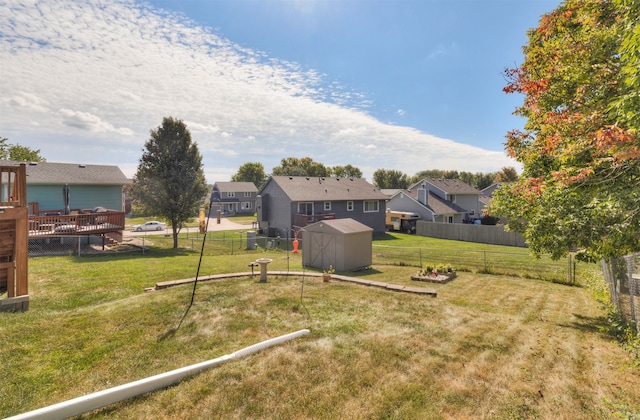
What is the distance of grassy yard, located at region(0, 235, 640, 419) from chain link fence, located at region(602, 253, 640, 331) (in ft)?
2.36

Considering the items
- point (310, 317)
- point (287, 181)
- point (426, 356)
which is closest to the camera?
point (426, 356)

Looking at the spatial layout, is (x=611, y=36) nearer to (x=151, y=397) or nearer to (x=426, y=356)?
(x=426, y=356)

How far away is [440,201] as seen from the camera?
41969 mm

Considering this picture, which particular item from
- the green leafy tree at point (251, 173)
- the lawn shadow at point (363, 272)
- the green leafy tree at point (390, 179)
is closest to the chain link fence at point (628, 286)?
the lawn shadow at point (363, 272)

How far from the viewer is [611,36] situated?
7066 mm

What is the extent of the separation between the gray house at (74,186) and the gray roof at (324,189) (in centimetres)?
1376

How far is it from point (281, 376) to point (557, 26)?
39.1 feet

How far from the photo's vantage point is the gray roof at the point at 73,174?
2103 centimetres

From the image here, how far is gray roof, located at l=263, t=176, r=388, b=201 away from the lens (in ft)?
101

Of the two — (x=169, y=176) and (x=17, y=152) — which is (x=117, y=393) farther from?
(x=17, y=152)

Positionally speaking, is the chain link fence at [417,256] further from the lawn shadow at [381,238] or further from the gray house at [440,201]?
the gray house at [440,201]

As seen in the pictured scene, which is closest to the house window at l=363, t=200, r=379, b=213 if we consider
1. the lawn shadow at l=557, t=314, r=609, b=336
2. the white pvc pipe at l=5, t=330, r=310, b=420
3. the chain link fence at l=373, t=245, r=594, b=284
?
the chain link fence at l=373, t=245, r=594, b=284

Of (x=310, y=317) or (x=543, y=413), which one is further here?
(x=310, y=317)

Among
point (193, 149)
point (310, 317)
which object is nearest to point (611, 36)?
point (310, 317)
